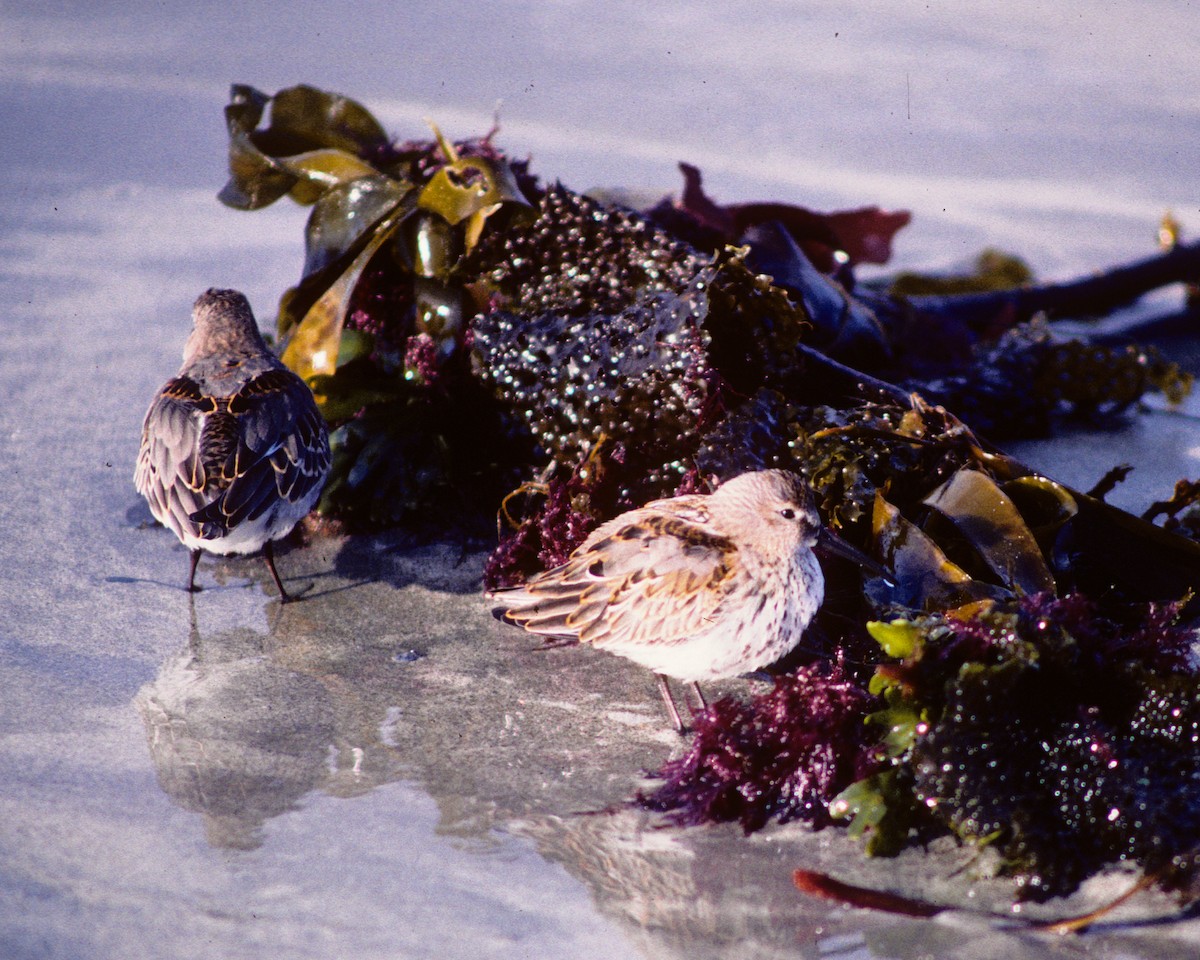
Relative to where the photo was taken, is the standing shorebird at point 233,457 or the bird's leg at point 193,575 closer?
the standing shorebird at point 233,457

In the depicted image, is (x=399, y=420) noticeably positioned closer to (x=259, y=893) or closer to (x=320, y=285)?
(x=320, y=285)

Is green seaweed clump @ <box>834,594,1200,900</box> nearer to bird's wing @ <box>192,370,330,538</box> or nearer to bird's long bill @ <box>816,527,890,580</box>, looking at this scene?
bird's long bill @ <box>816,527,890,580</box>

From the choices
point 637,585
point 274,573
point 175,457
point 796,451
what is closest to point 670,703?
point 637,585

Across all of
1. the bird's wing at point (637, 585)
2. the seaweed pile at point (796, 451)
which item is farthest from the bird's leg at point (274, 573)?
the bird's wing at point (637, 585)

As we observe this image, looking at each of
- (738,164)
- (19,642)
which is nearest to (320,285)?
(19,642)

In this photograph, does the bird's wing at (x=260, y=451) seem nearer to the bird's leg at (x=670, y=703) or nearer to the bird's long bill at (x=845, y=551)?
the bird's leg at (x=670, y=703)

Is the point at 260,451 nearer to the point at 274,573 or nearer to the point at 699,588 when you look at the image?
the point at 274,573
